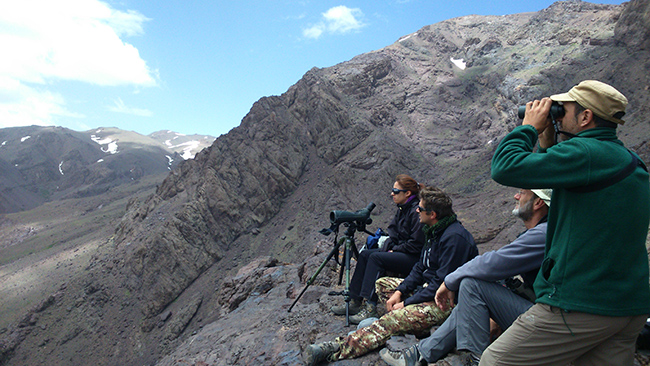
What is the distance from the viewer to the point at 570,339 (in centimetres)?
190

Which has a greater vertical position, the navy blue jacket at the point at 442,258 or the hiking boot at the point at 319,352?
the navy blue jacket at the point at 442,258

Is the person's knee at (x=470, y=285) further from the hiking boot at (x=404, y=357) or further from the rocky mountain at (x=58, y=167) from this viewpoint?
the rocky mountain at (x=58, y=167)

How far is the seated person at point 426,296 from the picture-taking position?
3.88m

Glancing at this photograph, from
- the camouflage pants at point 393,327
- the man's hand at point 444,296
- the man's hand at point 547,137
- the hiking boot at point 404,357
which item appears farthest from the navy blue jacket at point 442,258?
the man's hand at point 547,137

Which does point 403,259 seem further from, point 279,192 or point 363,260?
point 279,192

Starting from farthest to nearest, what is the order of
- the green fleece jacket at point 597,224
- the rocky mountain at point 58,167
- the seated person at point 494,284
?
the rocky mountain at point 58,167 → the seated person at point 494,284 → the green fleece jacket at point 597,224

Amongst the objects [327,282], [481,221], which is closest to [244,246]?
[481,221]

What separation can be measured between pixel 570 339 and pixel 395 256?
10.4 ft

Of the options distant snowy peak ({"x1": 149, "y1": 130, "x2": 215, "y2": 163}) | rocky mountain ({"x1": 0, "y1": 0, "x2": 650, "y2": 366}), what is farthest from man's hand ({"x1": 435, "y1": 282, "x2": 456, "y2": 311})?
distant snowy peak ({"x1": 149, "y1": 130, "x2": 215, "y2": 163})

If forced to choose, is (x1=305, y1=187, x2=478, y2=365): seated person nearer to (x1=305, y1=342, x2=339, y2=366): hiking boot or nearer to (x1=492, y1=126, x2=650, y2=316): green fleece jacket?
(x1=305, y1=342, x2=339, y2=366): hiking boot

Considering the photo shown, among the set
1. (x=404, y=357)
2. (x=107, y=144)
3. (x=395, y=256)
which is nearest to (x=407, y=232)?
(x=395, y=256)

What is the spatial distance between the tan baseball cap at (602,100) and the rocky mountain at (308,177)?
8059mm

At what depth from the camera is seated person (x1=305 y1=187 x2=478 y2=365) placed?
3.88 meters

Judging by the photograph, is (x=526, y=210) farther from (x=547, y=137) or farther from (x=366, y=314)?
(x=366, y=314)
